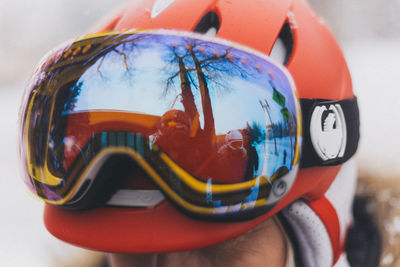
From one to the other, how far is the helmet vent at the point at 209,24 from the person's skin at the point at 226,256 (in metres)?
0.39

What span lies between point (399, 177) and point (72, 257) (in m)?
0.99

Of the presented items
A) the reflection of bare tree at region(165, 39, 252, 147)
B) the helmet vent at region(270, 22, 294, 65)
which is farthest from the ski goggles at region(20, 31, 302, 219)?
the helmet vent at region(270, 22, 294, 65)

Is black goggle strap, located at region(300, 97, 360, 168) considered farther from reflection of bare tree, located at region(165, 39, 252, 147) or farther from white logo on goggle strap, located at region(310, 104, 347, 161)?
reflection of bare tree, located at region(165, 39, 252, 147)

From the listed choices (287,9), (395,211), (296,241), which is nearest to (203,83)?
(287,9)

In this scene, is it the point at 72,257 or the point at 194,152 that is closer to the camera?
the point at 194,152

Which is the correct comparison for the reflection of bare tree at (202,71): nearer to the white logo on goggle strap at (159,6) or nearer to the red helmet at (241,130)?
the red helmet at (241,130)

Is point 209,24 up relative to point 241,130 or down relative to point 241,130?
up

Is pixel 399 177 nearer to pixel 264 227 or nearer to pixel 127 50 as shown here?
pixel 264 227

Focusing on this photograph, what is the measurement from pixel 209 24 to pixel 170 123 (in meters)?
0.30

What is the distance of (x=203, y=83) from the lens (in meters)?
0.63

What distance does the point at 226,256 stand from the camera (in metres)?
0.78

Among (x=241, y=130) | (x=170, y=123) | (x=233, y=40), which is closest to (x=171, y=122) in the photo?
(x=170, y=123)

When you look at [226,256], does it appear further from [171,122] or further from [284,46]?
[284,46]

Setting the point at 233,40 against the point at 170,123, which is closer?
the point at 170,123
